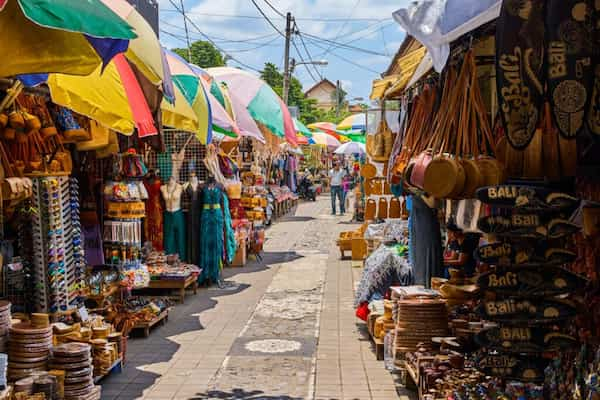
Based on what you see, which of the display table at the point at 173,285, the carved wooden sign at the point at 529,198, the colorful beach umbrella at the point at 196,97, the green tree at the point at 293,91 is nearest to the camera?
the carved wooden sign at the point at 529,198

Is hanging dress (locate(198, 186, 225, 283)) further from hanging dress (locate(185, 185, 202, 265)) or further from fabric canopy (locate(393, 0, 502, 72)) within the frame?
fabric canopy (locate(393, 0, 502, 72))

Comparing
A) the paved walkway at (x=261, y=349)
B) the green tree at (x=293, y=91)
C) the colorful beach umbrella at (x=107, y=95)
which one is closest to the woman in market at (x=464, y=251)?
the paved walkway at (x=261, y=349)

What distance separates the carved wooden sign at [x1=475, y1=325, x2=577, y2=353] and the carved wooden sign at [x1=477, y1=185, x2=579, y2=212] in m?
0.59

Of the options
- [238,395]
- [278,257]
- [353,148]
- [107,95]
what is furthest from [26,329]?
[353,148]

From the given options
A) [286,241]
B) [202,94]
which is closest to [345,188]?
[286,241]

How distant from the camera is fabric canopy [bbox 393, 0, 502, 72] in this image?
3.39m

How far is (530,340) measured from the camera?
3.21 meters

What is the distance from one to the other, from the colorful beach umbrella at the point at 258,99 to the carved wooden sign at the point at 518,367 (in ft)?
31.2

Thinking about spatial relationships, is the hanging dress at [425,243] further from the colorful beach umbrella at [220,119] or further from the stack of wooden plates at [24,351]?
the colorful beach umbrella at [220,119]

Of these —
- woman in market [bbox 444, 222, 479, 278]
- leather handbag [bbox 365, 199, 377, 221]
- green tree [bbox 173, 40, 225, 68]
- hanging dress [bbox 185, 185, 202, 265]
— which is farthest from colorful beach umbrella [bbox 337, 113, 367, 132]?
green tree [bbox 173, 40, 225, 68]

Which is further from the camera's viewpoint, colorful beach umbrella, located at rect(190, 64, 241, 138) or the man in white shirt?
the man in white shirt

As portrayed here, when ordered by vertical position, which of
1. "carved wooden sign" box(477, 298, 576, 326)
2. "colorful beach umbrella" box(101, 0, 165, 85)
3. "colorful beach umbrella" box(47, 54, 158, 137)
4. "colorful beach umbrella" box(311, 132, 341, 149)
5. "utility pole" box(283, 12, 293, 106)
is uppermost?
"utility pole" box(283, 12, 293, 106)

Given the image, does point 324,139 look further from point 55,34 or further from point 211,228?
point 55,34

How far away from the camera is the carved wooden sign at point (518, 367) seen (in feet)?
10.7
